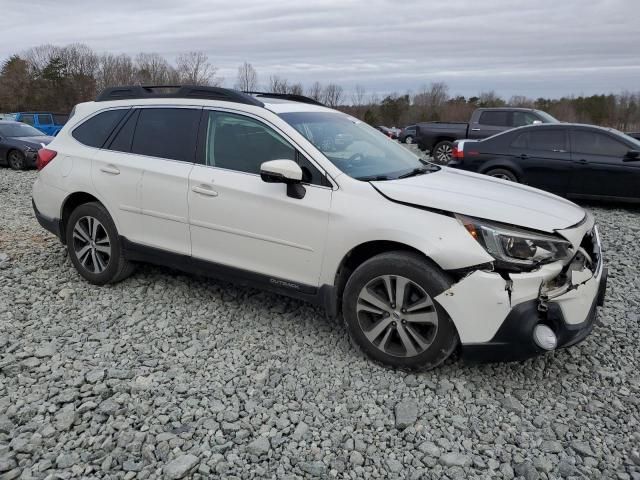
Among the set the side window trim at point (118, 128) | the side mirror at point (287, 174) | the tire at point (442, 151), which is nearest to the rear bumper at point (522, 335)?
the side mirror at point (287, 174)

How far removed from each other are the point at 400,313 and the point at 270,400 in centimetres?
98

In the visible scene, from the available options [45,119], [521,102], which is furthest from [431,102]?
[45,119]

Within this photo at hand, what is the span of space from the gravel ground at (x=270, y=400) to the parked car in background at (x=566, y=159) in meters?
4.81

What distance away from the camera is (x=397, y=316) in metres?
3.39

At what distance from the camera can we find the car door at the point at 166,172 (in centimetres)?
421

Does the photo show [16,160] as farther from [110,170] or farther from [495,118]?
[495,118]

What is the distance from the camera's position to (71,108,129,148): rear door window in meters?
4.77

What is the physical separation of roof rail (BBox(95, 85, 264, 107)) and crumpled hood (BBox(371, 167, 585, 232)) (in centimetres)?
138

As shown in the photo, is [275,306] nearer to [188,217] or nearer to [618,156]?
[188,217]

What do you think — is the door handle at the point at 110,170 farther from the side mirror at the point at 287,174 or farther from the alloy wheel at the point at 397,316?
the alloy wheel at the point at 397,316

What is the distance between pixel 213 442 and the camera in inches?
112

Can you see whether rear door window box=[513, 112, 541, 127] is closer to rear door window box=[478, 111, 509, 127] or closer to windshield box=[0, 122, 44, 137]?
rear door window box=[478, 111, 509, 127]

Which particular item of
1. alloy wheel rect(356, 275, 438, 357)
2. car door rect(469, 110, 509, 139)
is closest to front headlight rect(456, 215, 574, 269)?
alloy wheel rect(356, 275, 438, 357)

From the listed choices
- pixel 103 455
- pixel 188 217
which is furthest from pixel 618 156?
pixel 103 455
